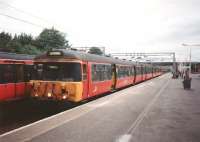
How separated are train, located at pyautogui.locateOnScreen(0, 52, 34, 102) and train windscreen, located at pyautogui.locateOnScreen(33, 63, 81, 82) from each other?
101 centimetres

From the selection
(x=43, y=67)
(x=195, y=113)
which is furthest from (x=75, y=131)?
(x=195, y=113)

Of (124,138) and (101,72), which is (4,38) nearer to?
(101,72)

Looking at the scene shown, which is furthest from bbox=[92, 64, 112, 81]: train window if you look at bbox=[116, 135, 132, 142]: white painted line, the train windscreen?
bbox=[116, 135, 132, 142]: white painted line

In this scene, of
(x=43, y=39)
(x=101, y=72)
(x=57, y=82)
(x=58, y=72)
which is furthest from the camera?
(x=43, y=39)

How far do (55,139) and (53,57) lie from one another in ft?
20.8

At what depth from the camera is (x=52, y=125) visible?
9.54 m

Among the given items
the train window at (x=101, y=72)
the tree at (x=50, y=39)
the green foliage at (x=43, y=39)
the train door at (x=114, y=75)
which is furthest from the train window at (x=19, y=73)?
the tree at (x=50, y=39)

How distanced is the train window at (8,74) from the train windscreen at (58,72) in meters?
1.30

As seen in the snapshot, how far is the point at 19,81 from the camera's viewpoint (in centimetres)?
1467

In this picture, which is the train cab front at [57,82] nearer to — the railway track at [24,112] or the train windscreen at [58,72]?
the train windscreen at [58,72]

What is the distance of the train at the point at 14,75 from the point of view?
13.3m

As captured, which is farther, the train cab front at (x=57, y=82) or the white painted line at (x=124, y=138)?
the train cab front at (x=57, y=82)

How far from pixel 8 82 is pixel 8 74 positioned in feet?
1.32

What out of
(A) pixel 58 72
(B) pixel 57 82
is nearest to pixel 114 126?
(B) pixel 57 82
